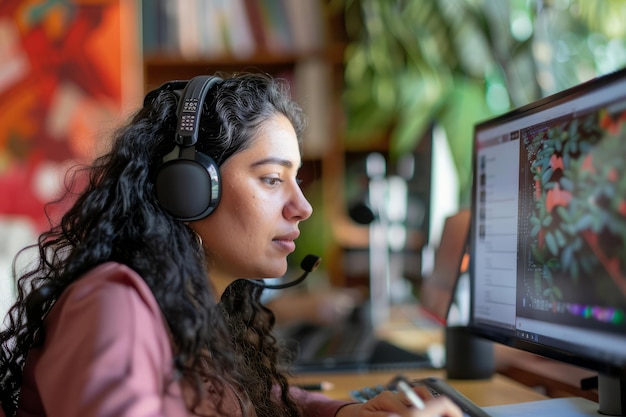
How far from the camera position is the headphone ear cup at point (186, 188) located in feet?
2.66

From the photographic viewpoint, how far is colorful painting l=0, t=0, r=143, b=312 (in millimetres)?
2473

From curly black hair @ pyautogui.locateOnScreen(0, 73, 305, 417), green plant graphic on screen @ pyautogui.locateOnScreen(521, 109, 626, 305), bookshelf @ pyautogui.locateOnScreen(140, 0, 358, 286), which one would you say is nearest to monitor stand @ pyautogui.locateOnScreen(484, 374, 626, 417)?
green plant graphic on screen @ pyautogui.locateOnScreen(521, 109, 626, 305)

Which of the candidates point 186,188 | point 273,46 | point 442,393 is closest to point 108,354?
point 186,188

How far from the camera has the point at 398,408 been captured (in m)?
0.77

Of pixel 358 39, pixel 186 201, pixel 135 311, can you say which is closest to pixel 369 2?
pixel 358 39

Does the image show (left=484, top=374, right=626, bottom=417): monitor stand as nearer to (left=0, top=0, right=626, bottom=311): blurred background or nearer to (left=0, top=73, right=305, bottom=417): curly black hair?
(left=0, top=73, right=305, bottom=417): curly black hair

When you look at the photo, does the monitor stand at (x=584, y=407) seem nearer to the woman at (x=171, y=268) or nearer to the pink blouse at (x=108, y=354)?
the woman at (x=171, y=268)

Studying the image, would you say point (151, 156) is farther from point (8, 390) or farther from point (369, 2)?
point (369, 2)

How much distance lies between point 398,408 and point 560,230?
291 millimetres

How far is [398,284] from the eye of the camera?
262 centimetres

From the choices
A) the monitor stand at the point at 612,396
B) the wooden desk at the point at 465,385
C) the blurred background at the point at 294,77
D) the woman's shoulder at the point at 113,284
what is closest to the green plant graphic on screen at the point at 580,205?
the monitor stand at the point at 612,396

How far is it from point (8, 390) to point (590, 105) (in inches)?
31.0

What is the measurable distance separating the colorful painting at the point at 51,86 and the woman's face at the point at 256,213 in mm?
1745

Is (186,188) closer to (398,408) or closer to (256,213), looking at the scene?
(256,213)
